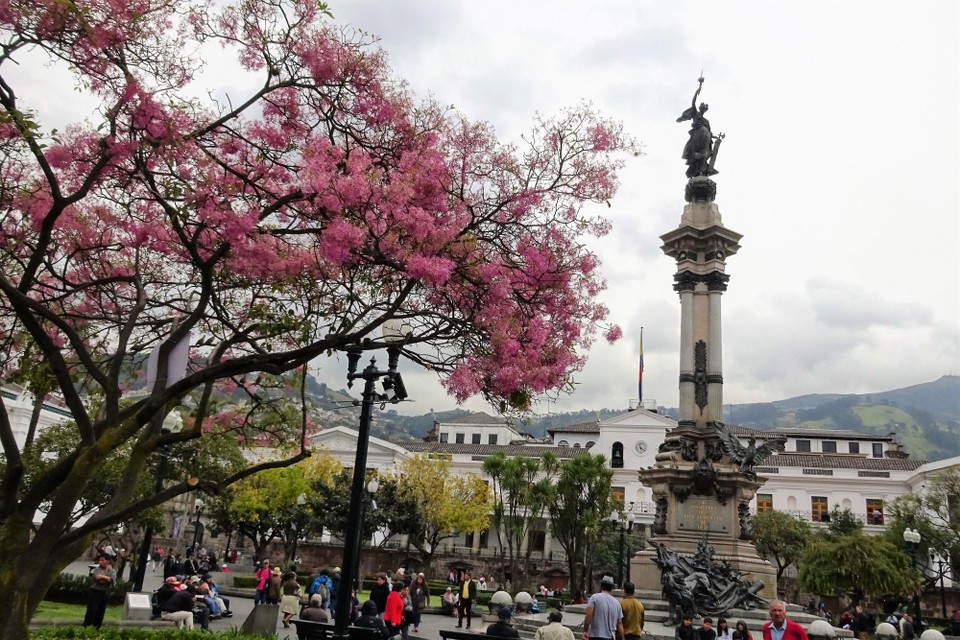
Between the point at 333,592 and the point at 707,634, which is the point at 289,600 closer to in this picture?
the point at 333,592

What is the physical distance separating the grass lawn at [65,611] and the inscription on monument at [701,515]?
46.5 ft

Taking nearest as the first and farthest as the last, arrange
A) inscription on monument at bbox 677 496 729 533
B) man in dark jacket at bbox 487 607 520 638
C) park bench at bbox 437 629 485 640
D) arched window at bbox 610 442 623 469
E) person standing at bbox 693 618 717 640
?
man in dark jacket at bbox 487 607 520 638 < park bench at bbox 437 629 485 640 < person standing at bbox 693 618 717 640 < inscription on monument at bbox 677 496 729 533 < arched window at bbox 610 442 623 469

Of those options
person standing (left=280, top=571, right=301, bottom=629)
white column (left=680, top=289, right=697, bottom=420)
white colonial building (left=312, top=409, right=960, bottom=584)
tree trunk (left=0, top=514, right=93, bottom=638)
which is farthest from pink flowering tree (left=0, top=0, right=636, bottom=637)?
white colonial building (left=312, top=409, right=960, bottom=584)

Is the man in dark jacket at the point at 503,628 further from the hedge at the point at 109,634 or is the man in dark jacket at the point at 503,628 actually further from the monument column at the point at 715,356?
the monument column at the point at 715,356

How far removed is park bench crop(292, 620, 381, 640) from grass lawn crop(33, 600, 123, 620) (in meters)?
6.37

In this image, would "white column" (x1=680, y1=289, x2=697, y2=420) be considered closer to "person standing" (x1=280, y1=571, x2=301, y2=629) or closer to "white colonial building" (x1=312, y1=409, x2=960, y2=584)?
"person standing" (x1=280, y1=571, x2=301, y2=629)

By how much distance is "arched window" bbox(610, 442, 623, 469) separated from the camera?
6638 cm

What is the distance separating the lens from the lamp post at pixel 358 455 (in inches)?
372

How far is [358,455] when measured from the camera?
9.80 m

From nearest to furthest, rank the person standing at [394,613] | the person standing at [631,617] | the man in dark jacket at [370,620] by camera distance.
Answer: the person standing at [631,617]
the man in dark jacket at [370,620]
the person standing at [394,613]

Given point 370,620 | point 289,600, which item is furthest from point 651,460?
point 370,620

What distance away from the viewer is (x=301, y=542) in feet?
196

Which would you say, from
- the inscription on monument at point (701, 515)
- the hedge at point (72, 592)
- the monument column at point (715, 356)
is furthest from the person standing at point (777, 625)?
the hedge at point (72, 592)

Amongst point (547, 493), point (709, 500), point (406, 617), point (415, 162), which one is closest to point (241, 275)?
point (415, 162)
